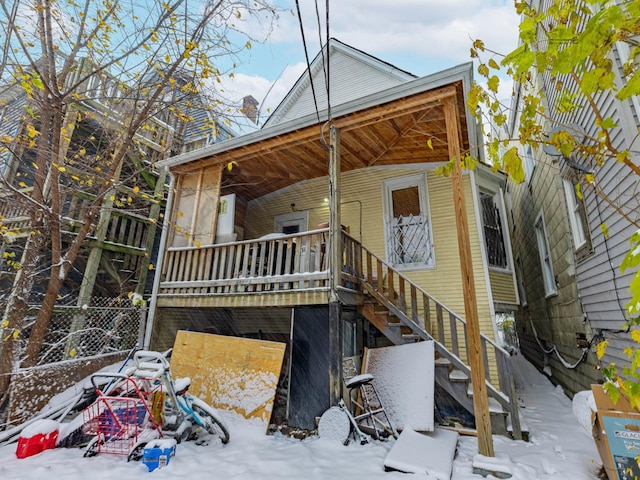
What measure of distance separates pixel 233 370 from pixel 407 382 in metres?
2.60

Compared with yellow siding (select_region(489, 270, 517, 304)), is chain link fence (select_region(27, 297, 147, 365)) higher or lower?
lower

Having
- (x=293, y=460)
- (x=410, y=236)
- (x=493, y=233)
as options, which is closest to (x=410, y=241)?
(x=410, y=236)

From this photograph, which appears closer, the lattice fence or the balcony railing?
the balcony railing

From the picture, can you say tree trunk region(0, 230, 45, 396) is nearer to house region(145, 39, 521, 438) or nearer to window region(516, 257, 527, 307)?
house region(145, 39, 521, 438)

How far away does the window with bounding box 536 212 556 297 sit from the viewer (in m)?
6.87

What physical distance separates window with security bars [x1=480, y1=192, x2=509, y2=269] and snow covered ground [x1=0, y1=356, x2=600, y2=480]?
323cm

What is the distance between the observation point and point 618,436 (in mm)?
2693

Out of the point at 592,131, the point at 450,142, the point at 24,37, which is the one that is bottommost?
the point at 450,142

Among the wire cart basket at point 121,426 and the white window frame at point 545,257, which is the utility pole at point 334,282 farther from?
the white window frame at point 545,257

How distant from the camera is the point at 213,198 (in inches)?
266

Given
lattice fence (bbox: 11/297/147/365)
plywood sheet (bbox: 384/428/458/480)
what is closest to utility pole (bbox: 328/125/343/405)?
plywood sheet (bbox: 384/428/458/480)

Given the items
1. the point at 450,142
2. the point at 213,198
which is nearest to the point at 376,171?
the point at 450,142

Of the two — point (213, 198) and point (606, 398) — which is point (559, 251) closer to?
point (606, 398)

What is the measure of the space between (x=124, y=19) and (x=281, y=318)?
6.48 metres
